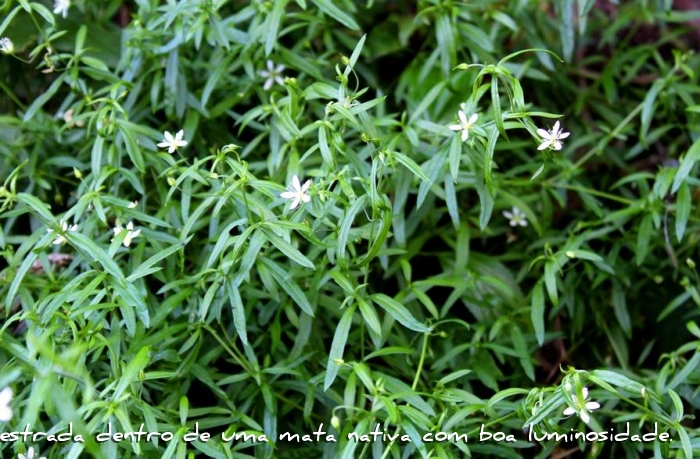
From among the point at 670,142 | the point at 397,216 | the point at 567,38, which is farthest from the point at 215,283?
the point at 670,142

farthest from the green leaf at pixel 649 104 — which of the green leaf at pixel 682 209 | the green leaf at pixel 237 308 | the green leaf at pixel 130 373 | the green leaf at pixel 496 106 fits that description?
the green leaf at pixel 130 373

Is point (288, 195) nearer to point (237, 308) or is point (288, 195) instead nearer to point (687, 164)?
point (237, 308)

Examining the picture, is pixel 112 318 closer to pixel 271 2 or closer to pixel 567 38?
pixel 271 2

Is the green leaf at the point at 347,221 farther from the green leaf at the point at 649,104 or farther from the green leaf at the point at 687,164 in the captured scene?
the green leaf at the point at 649,104

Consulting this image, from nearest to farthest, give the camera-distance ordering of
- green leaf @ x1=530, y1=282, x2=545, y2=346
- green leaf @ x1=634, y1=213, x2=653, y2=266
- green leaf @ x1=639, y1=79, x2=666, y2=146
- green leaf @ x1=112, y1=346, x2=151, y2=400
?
green leaf @ x1=112, y1=346, x2=151, y2=400
green leaf @ x1=530, y1=282, x2=545, y2=346
green leaf @ x1=634, y1=213, x2=653, y2=266
green leaf @ x1=639, y1=79, x2=666, y2=146

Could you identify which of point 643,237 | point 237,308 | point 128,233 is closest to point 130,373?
point 237,308

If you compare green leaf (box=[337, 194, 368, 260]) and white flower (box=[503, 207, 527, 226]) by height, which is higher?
green leaf (box=[337, 194, 368, 260])

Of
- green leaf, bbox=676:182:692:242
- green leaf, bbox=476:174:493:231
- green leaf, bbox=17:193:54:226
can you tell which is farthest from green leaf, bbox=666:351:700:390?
green leaf, bbox=17:193:54:226

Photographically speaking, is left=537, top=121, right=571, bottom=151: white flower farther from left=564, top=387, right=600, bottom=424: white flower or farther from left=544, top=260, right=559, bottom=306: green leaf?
left=564, top=387, right=600, bottom=424: white flower
